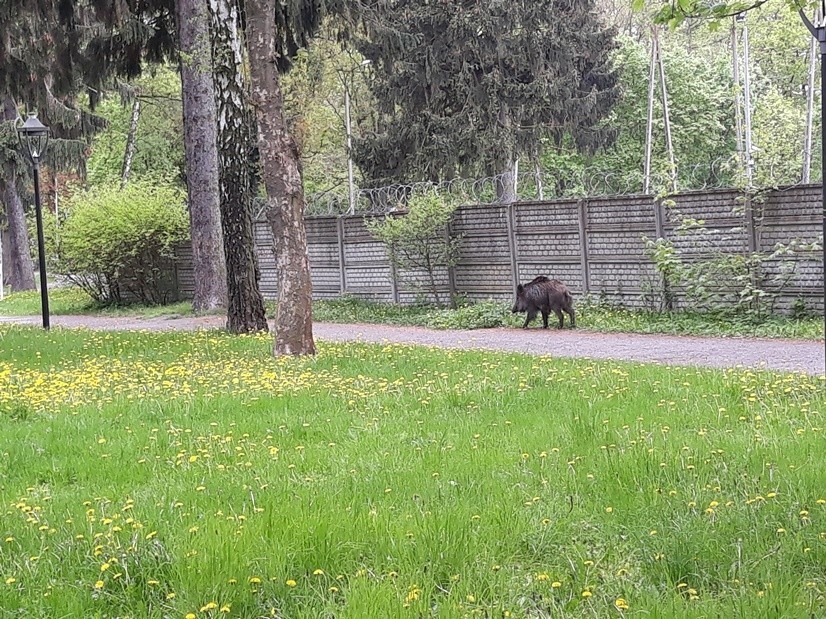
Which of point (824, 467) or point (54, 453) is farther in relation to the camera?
point (54, 453)

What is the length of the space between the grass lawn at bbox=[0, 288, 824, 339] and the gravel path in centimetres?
46

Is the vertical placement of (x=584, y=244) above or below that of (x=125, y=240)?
below

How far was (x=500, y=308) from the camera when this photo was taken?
1853cm

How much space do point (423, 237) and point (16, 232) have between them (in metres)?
24.4

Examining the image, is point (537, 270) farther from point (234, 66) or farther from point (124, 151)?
point (124, 151)

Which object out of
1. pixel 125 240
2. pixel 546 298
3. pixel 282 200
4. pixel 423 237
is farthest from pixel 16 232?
pixel 282 200

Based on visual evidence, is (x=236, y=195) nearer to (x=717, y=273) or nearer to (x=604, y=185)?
(x=717, y=273)

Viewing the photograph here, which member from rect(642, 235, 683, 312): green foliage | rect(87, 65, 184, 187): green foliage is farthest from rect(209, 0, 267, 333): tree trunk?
rect(87, 65, 184, 187): green foliage

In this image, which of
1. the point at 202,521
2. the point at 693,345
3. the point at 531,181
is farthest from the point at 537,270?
the point at 531,181

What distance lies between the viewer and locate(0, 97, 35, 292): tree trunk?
119 ft

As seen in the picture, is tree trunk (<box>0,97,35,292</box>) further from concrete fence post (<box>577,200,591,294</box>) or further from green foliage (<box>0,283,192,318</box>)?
concrete fence post (<box>577,200,591,294</box>)

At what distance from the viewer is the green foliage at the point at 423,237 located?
20219 mm

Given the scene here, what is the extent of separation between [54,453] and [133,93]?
94.3ft

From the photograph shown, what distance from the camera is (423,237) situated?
20.5m
